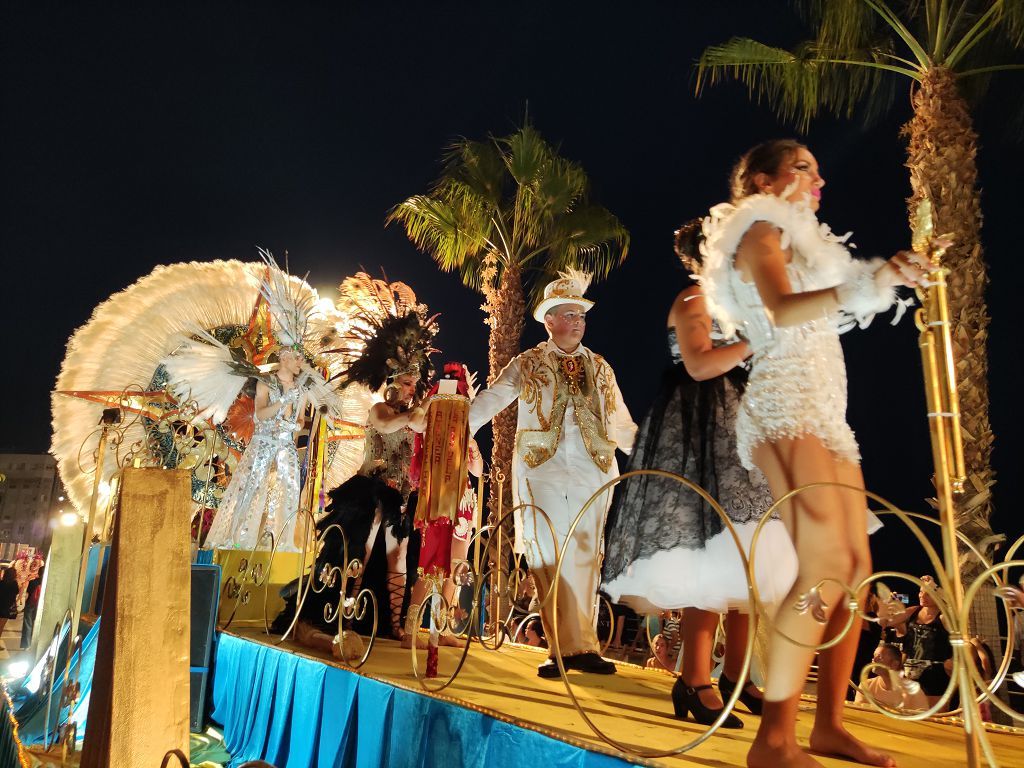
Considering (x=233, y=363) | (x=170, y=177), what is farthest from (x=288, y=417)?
(x=170, y=177)

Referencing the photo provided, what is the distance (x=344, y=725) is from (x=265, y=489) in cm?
357

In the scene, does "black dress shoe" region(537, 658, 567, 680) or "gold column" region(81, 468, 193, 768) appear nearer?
"gold column" region(81, 468, 193, 768)

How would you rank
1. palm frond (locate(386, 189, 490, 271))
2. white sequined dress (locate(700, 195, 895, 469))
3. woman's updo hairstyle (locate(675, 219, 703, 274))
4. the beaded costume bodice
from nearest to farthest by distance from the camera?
white sequined dress (locate(700, 195, 895, 469)) → woman's updo hairstyle (locate(675, 219, 703, 274)) → the beaded costume bodice → palm frond (locate(386, 189, 490, 271))

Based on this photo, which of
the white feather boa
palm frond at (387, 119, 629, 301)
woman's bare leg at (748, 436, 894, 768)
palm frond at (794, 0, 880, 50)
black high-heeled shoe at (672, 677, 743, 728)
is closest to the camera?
woman's bare leg at (748, 436, 894, 768)

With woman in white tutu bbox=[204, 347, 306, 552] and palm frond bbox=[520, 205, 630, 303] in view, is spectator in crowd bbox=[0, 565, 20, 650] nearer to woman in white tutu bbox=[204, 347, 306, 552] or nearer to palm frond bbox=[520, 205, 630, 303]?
woman in white tutu bbox=[204, 347, 306, 552]

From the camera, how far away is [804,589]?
178 cm

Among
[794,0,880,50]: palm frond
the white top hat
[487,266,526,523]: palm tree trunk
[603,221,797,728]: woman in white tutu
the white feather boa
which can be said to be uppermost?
[794,0,880,50]: palm frond

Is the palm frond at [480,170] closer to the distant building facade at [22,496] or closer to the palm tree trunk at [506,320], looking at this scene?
the palm tree trunk at [506,320]

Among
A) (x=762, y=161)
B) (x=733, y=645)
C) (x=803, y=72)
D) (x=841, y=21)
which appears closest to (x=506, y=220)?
(x=803, y=72)

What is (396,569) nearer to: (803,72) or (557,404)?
(557,404)

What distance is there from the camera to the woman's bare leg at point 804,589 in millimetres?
1704

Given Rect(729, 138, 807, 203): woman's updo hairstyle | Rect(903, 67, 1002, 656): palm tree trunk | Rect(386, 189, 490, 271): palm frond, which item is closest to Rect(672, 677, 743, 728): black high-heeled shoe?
Rect(729, 138, 807, 203): woman's updo hairstyle

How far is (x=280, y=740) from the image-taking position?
3.65 metres

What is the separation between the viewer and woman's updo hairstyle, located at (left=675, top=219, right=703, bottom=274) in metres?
2.78
